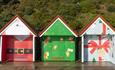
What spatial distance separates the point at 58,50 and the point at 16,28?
445cm

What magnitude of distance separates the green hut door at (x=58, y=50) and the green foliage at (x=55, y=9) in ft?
94.4

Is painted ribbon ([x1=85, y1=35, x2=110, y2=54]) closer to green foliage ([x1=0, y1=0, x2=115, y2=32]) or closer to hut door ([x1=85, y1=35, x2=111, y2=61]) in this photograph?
hut door ([x1=85, y1=35, x2=111, y2=61])

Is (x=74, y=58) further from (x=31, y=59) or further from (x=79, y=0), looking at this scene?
(x=79, y=0)

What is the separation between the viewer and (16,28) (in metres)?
33.2

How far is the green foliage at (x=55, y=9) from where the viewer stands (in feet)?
220

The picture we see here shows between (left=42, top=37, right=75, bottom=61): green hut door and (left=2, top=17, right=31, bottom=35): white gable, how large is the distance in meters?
2.26

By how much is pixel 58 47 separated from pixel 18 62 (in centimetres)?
401

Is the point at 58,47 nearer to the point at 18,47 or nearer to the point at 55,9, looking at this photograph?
the point at 18,47

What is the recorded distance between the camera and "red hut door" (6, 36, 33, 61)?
3425cm

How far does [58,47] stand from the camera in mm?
33969

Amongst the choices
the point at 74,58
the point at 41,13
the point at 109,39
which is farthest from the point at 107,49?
the point at 41,13

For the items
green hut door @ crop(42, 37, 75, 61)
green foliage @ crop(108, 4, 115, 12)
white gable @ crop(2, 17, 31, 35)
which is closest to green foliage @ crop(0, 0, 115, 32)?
green foliage @ crop(108, 4, 115, 12)

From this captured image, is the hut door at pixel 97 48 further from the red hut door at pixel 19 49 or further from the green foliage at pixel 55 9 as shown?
the green foliage at pixel 55 9

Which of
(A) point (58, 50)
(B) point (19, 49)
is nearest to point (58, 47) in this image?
(A) point (58, 50)
